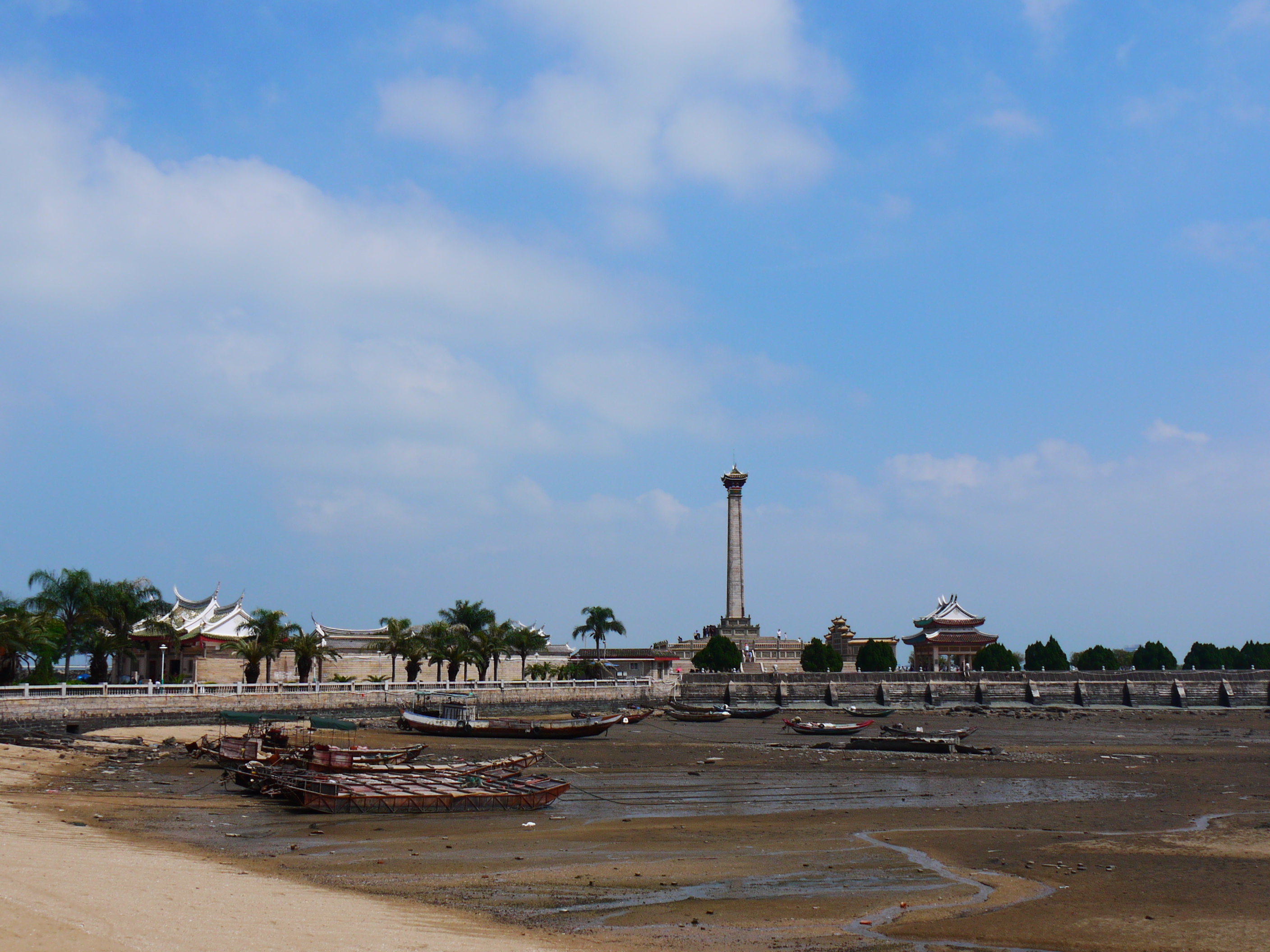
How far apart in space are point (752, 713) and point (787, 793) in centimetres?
3827

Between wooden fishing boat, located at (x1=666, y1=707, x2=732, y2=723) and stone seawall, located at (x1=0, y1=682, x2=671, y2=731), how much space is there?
742 cm

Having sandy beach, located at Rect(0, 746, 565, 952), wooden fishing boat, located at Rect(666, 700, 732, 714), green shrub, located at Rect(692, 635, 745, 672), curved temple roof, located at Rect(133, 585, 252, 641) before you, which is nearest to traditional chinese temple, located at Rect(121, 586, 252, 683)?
curved temple roof, located at Rect(133, 585, 252, 641)

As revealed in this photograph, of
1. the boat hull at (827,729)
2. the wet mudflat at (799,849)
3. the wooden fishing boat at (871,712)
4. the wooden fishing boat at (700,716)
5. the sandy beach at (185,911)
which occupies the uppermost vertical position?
the sandy beach at (185,911)

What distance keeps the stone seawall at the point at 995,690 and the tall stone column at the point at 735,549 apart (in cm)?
3908

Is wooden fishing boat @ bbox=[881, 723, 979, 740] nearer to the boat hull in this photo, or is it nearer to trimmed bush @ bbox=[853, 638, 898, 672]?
the boat hull

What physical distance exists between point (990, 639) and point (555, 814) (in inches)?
4085

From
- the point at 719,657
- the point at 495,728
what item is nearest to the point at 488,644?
the point at 719,657

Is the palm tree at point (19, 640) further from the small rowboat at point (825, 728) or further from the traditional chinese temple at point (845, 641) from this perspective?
the traditional chinese temple at point (845, 641)

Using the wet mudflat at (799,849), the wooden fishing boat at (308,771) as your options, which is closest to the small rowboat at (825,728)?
the wet mudflat at (799,849)

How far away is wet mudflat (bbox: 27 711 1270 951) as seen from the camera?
45.0 feet

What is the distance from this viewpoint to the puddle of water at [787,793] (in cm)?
2495

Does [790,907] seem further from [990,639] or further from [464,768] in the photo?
[990,639]

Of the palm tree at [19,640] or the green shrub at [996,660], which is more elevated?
the palm tree at [19,640]

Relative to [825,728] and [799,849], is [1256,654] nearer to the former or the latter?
[825,728]
